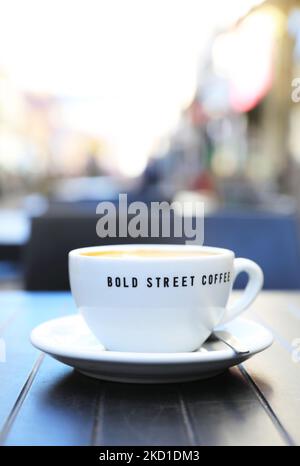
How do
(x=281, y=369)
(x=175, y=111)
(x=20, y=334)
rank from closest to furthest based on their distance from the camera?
(x=281, y=369)
(x=20, y=334)
(x=175, y=111)

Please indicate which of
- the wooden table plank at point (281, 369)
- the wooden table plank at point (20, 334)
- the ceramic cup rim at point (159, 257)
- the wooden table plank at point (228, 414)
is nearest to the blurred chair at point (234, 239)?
the wooden table plank at point (20, 334)

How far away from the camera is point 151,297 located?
44 centimetres

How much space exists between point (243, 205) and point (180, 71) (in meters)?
7.00

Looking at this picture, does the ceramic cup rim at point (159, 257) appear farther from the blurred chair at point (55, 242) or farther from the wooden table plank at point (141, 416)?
the blurred chair at point (55, 242)

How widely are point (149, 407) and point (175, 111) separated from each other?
49.3ft

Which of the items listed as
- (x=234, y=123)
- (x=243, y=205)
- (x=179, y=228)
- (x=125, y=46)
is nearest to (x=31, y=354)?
(x=179, y=228)

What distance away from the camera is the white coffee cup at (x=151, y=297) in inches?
17.3

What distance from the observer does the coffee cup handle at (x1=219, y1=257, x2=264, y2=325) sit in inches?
20.8

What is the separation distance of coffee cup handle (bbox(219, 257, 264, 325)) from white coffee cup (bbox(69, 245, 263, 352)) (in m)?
0.05

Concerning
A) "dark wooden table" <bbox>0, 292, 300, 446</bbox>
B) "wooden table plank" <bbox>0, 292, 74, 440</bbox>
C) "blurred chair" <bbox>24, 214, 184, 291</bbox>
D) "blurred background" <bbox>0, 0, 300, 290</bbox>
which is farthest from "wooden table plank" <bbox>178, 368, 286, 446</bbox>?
"blurred chair" <bbox>24, 214, 184, 291</bbox>

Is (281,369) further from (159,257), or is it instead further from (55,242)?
(55,242)

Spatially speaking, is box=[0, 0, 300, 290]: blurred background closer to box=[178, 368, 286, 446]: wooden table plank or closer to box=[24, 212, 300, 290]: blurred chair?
box=[24, 212, 300, 290]: blurred chair

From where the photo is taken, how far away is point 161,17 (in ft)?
18.5

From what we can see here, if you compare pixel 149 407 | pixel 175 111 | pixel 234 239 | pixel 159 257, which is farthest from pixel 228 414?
pixel 175 111
